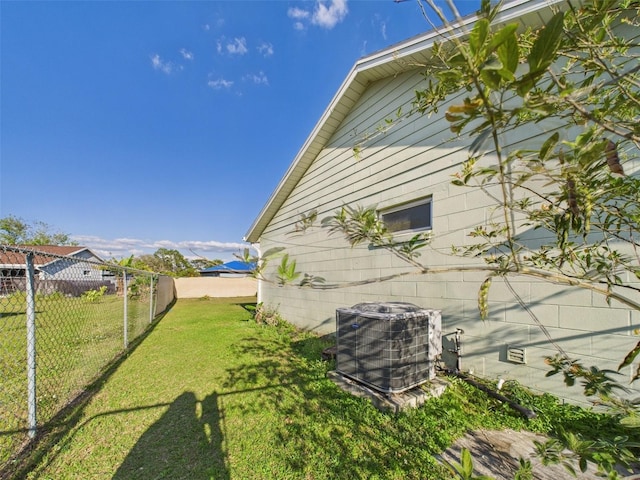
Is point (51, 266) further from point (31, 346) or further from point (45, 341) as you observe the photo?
point (45, 341)

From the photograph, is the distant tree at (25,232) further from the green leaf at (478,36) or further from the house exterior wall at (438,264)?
the green leaf at (478,36)

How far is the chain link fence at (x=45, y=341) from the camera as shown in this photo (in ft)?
7.95

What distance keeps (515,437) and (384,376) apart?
3.96 ft

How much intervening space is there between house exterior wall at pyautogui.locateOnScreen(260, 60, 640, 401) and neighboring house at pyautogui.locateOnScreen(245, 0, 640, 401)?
12mm

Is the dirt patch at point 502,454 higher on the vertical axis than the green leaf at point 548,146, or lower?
lower

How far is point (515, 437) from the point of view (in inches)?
94.5

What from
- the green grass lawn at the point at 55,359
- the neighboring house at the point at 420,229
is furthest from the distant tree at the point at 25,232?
the neighboring house at the point at 420,229

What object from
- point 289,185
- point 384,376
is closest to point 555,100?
point 384,376

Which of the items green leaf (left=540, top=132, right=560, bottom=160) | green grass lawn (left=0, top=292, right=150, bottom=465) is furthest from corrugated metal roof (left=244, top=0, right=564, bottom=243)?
green grass lawn (left=0, top=292, right=150, bottom=465)

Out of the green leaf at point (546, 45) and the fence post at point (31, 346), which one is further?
the fence post at point (31, 346)

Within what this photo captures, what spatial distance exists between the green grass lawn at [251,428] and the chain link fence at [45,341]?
29cm

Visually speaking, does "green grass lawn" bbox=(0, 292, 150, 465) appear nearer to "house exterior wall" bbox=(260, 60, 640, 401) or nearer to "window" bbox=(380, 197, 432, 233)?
"house exterior wall" bbox=(260, 60, 640, 401)

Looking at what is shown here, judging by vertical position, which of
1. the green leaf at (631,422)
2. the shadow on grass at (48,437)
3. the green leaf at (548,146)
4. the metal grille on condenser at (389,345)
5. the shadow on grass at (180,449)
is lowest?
the shadow on grass at (180,449)

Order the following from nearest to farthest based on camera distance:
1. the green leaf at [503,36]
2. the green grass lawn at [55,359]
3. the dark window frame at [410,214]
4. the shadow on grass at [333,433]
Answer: the green leaf at [503,36] < the shadow on grass at [333,433] < the green grass lawn at [55,359] < the dark window frame at [410,214]
